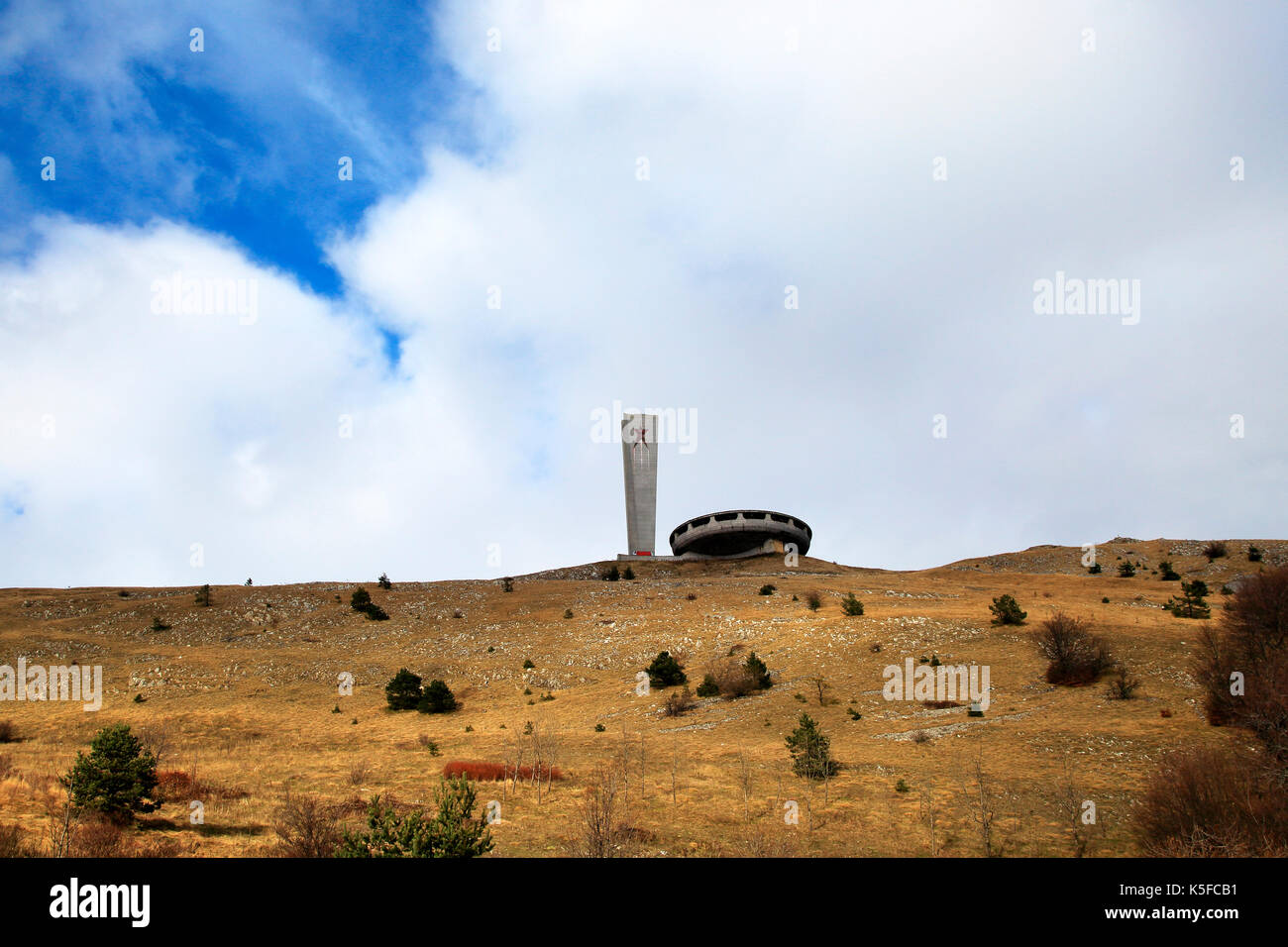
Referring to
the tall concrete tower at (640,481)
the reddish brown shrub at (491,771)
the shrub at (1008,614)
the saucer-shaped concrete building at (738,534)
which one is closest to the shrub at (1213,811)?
the reddish brown shrub at (491,771)

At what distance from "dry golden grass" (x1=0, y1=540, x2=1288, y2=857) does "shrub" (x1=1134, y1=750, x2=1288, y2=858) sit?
131cm

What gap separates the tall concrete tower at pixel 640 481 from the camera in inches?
3511

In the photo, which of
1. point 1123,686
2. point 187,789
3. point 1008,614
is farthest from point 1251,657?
point 187,789

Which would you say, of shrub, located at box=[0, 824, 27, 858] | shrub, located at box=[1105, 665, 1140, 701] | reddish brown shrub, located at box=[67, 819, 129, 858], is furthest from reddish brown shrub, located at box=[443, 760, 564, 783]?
shrub, located at box=[1105, 665, 1140, 701]

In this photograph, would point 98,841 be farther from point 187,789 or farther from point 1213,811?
point 1213,811

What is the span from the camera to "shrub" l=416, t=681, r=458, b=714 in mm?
32438

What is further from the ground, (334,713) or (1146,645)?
(1146,645)
